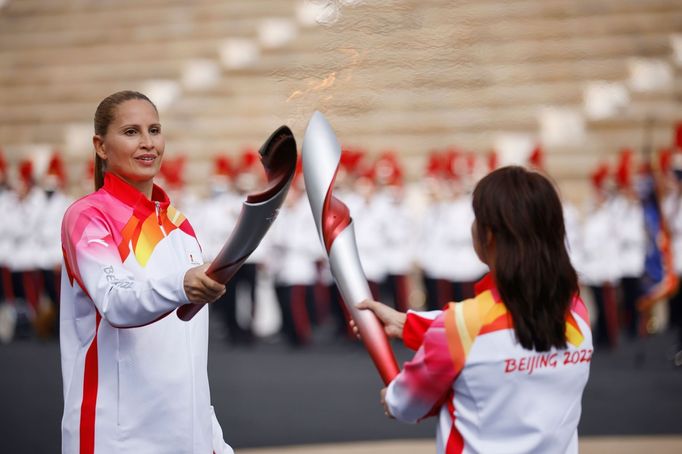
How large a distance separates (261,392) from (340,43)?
15.0 ft

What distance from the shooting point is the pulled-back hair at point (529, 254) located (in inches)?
72.6

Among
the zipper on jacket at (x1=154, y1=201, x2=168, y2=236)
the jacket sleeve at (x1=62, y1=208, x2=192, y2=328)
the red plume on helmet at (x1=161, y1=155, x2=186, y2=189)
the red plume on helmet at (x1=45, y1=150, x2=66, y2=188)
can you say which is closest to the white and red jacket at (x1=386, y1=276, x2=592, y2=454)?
the jacket sleeve at (x1=62, y1=208, x2=192, y2=328)

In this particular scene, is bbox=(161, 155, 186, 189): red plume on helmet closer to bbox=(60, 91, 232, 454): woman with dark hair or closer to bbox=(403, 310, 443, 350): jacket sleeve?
bbox=(60, 91, 232, 454): woman with dark hair

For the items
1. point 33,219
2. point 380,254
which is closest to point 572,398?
point 380,254

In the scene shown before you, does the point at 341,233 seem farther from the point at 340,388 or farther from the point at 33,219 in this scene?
the point at 33,219

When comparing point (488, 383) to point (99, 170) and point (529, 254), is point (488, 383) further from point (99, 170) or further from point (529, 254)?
point (99, 170)

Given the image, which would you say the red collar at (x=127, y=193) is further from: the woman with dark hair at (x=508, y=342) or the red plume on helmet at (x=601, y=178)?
the red plume on helmet at (x=601, y=178)

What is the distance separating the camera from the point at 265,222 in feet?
5.98

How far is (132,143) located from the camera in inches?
87.0

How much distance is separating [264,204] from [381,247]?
7.78 metres

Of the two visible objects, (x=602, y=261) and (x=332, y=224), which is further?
(x=602, y=261)

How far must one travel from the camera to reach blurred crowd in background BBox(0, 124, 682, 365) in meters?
8.95

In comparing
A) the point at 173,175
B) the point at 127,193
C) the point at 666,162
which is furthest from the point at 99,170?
the point at 173,175

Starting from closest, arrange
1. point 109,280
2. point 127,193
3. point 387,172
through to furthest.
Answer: point 109,280 < point 127,193 < point 387,172
